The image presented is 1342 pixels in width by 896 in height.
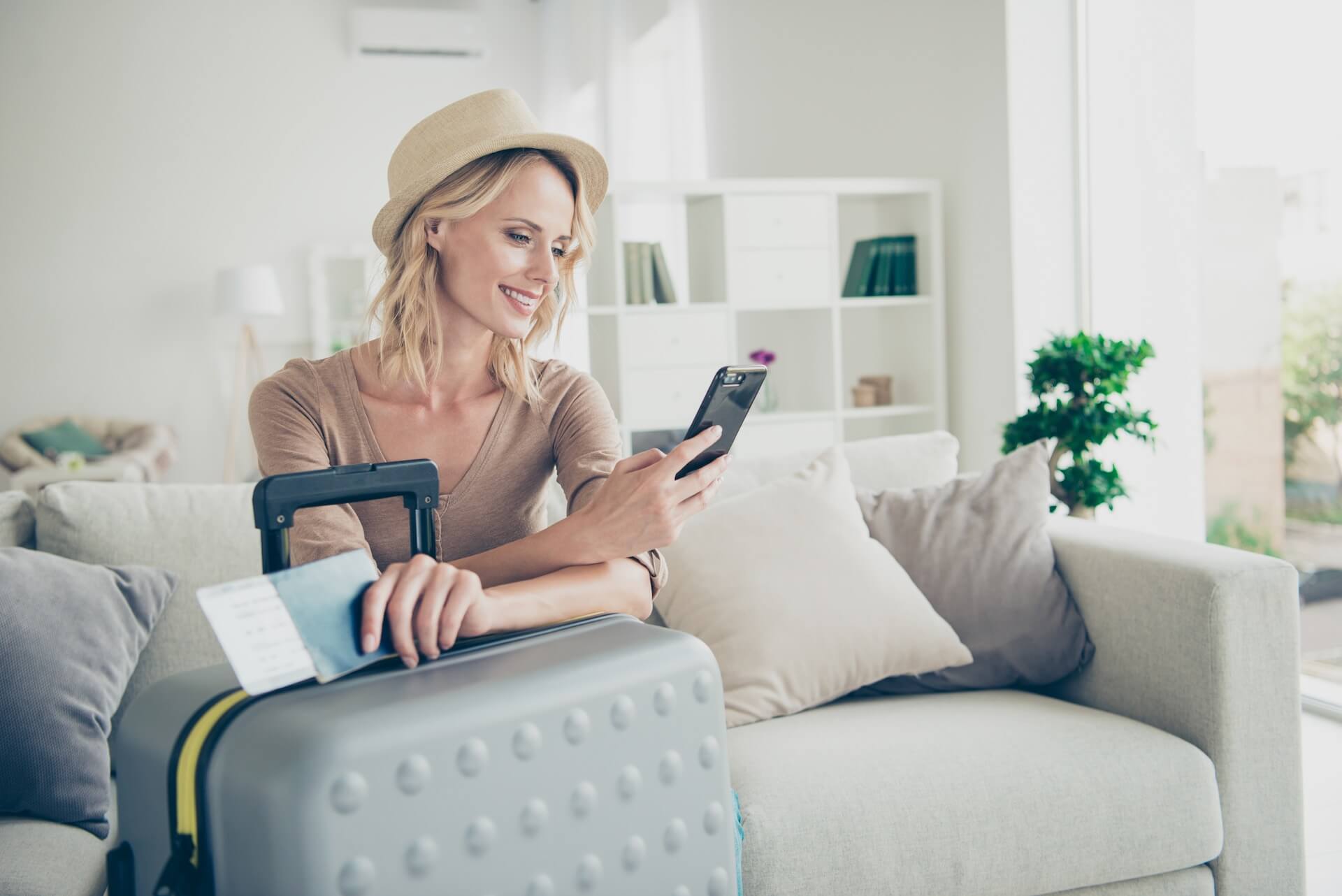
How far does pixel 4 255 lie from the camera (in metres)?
6.37

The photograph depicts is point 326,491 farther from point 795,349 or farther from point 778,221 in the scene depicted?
point 795,349

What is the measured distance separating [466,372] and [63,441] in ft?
17.6

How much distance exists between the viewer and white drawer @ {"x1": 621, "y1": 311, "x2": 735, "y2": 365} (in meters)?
3.75

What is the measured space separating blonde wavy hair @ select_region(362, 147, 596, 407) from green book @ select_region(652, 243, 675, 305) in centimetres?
246

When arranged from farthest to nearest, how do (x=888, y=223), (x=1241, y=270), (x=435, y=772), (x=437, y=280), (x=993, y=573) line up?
(x=888, y=223), (x=1241, y=270), (x=993, y=573), (x=437, y=280), (x=435, y=772)

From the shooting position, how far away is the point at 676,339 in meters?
3.79

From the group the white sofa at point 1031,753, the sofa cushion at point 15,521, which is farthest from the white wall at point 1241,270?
the sofa cushion at point 15,521

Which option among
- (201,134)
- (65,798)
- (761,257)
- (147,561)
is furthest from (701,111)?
(65,798)

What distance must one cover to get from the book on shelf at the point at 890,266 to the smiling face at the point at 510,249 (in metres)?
2.81

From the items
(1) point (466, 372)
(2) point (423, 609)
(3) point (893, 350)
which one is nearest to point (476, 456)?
(1) point (466, 372)

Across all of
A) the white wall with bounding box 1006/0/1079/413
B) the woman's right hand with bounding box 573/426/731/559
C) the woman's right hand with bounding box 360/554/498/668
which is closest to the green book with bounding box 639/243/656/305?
the white wall with bounding box 1006/0/1079/413

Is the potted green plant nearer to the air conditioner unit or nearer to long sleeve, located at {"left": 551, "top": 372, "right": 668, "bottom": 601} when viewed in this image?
long sleeve, located at {"left": 551, "top": 372, "right": 668, "bottom": 601}

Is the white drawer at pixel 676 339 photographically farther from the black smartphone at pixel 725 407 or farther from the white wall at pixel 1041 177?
the black smartphone at pixel 725 407

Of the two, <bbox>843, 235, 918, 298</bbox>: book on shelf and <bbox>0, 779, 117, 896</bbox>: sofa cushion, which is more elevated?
<bbox>843, 235, 918, 298</bbox>: book on shelf
